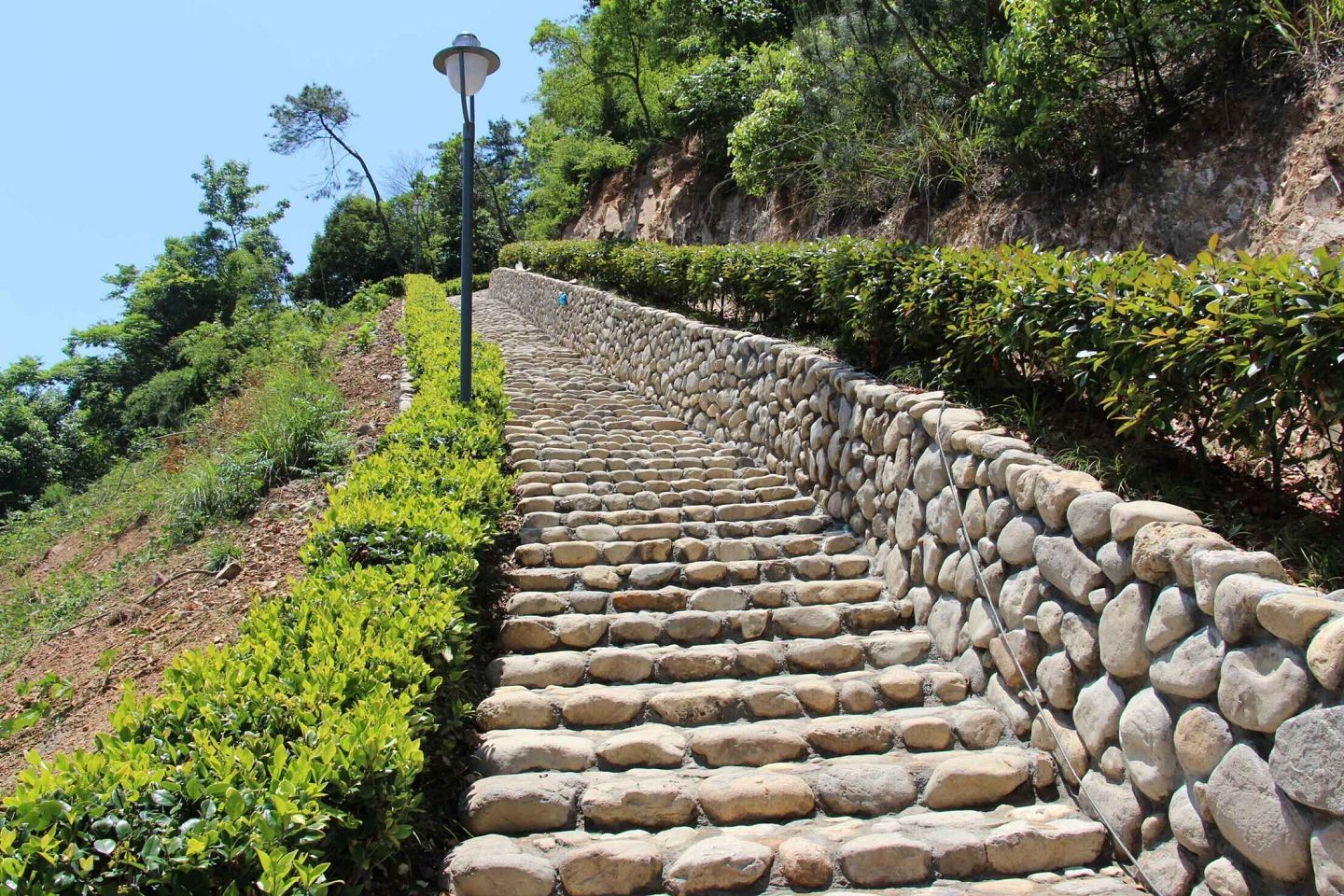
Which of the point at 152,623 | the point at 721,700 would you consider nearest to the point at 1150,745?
the point at 721,700

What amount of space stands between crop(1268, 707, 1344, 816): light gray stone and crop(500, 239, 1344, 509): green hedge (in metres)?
1.09

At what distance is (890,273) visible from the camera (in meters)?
6.01

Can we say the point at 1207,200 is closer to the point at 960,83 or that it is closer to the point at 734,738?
the point at 960,83

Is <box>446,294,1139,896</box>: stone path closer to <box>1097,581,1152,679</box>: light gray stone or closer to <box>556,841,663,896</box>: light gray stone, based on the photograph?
<box>556,841,663,896</box>: light gray stone

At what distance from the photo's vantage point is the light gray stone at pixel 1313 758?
2164 millimetres

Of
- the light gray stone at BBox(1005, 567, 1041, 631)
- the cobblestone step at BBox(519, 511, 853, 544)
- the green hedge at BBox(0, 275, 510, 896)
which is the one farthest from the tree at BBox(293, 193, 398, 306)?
the light gray stone at BBox(1005, 567, 1041, 631)

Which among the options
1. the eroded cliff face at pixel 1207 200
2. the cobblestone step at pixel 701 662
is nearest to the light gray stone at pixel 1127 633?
the cobblestone step at pixel 701 662

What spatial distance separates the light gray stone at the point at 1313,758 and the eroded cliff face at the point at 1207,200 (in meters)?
2.16

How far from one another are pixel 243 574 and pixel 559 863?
4023 millimetres

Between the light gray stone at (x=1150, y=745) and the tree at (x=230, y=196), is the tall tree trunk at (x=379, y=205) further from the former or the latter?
the light gray stone at (x=1150, y=745)

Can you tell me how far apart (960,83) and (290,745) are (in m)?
9.50

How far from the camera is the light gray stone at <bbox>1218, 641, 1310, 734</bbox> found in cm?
232

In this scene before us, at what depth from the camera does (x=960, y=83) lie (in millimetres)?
9438

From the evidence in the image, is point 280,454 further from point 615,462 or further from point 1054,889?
point 1054,889
